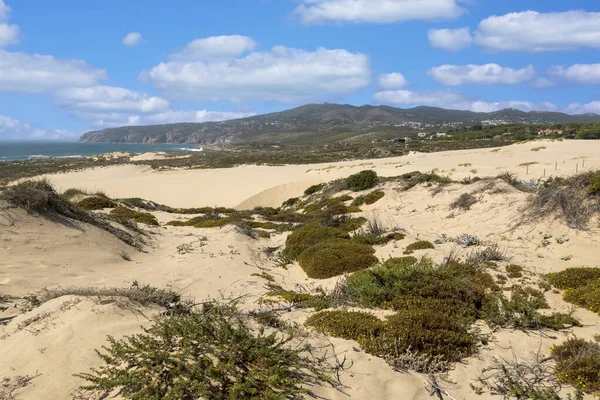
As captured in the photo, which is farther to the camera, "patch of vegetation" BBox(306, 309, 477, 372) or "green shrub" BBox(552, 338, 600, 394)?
"patch of vegetation" BBox(306, 309, 477, 372)

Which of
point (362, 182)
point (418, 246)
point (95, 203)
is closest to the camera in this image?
point (418, 246)

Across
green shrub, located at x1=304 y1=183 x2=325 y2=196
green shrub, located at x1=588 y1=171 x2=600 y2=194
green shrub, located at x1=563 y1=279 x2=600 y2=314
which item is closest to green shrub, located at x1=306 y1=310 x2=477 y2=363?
green shrub, located at x1=563 y1=279 x2=600 y2=314

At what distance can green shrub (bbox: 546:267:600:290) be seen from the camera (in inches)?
275

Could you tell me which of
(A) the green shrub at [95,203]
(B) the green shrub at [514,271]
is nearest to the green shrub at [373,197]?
(B) the green shrub at [514,271]

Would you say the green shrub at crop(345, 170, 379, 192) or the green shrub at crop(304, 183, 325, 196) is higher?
the green shrub at crop(345, 170, 379, 192)

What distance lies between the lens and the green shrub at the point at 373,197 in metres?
19.2

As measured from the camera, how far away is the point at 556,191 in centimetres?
1154

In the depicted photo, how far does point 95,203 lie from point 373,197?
1329 cm

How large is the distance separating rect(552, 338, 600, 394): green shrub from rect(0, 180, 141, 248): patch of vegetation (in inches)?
432

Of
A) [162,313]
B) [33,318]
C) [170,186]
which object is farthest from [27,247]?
[170,186]

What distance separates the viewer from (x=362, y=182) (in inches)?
886

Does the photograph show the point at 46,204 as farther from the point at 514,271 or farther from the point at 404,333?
the point at 514,271

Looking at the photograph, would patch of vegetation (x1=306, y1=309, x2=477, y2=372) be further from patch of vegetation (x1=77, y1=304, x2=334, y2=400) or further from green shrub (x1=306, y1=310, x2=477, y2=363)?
patch of vegetation (x1=77, y1=304, x2=334, y2=400)

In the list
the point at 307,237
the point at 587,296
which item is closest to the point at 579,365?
the point at 587,296
